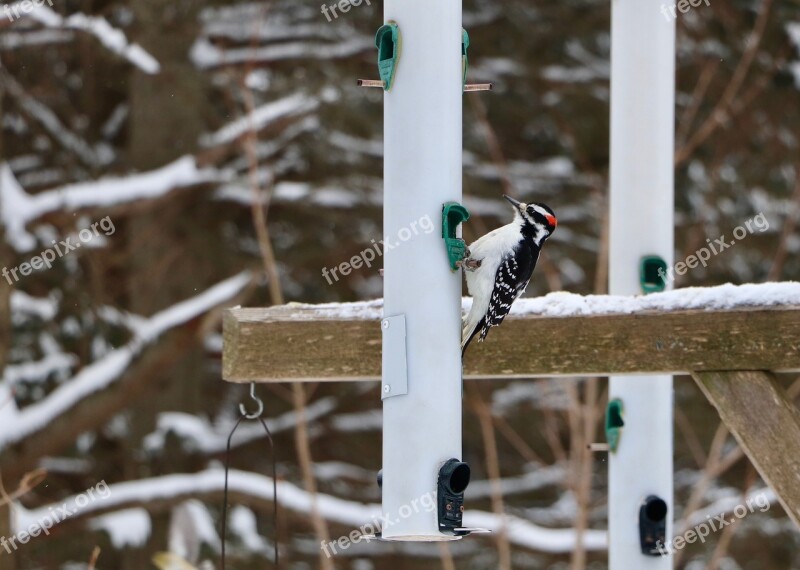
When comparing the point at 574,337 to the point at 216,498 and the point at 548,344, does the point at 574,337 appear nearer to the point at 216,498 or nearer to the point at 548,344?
the point at 548,344

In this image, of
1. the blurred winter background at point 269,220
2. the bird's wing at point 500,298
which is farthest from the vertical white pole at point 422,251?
the blurred winter background at point 269,220

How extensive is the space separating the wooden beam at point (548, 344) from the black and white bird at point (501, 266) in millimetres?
58

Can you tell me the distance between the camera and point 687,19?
10.6 metres

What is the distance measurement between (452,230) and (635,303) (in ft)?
1.92

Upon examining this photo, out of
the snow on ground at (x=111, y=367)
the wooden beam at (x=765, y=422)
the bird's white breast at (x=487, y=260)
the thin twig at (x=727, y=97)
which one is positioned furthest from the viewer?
the snow on ground at (x=111, y=367)

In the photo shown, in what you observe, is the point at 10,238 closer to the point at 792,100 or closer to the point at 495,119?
the point at 495,119

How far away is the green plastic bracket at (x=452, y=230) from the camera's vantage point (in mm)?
3660

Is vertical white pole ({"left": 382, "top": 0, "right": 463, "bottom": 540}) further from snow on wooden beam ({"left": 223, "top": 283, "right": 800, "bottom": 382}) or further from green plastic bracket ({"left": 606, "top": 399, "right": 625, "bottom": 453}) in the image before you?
green plastic bracket ({"left": 606, "top": 399, "right": 625, "bottom": 453})

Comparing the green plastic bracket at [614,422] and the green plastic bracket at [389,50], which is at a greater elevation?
the green plastic bracket at [389,50]

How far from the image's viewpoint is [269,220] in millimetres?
10445

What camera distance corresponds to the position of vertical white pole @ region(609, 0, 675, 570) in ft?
16.0

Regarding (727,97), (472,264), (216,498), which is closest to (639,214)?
(472,264)

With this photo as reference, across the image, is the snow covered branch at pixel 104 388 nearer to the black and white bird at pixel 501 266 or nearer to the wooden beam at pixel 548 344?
the black and white bird at pixel 501 266

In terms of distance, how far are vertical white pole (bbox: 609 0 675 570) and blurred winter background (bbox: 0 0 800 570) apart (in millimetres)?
3170
